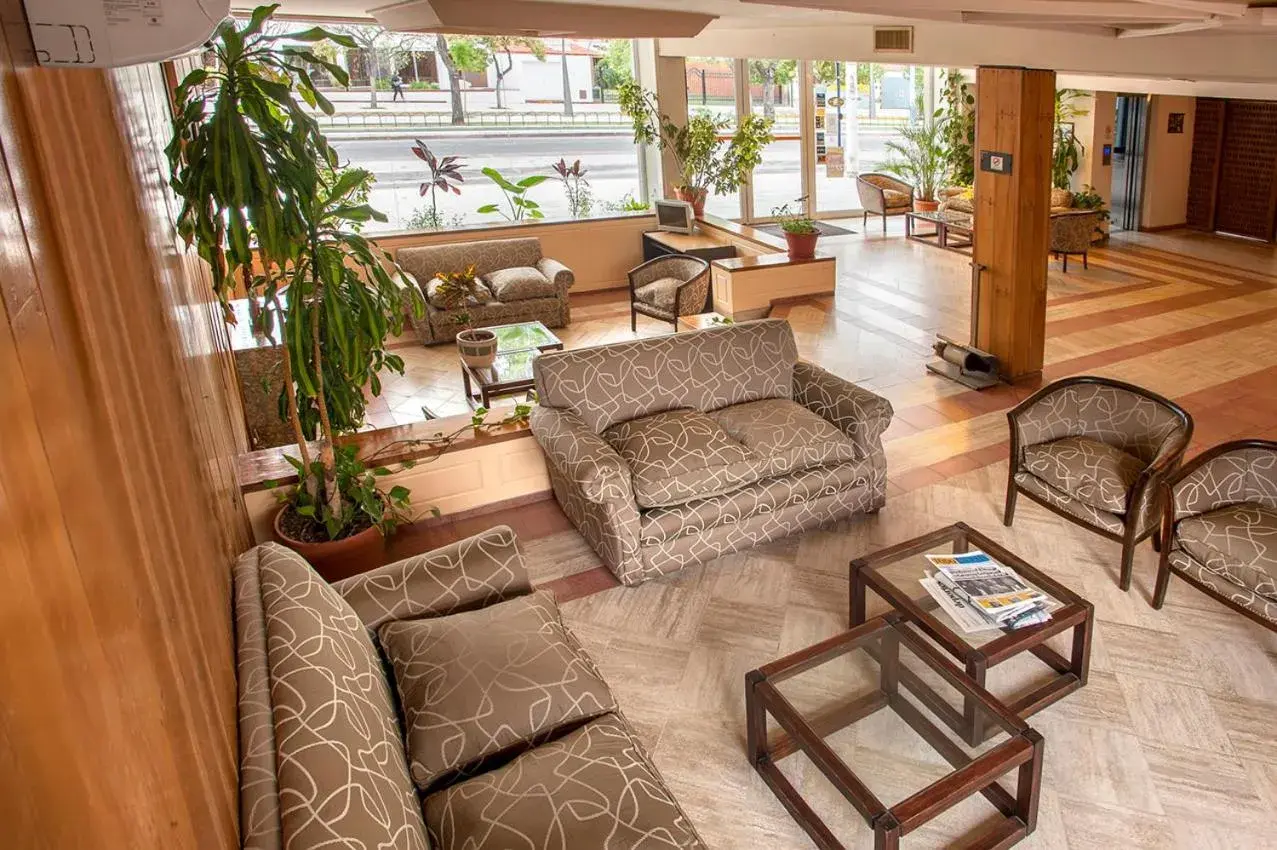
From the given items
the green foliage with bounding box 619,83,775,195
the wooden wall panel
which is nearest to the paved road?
the green foliage with bounding box 619,83,775,195

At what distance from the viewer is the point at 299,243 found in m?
3.37

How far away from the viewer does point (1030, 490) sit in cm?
423

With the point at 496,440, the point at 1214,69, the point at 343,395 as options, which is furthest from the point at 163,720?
the point at 1214,69

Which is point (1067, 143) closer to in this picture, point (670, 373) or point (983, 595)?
point (670, 373)

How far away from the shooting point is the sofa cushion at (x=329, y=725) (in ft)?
6.30

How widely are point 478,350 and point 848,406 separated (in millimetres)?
2487

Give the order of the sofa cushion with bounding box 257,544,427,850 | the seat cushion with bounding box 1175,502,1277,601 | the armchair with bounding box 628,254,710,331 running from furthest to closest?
the armchair with bounding box 628,254,710,331 → the seat cushion with bounding box 1175,502,1277,601 → the sofa cushion with bounding box 257,544,427,850

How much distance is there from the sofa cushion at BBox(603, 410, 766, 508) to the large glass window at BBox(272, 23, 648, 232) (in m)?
5.90

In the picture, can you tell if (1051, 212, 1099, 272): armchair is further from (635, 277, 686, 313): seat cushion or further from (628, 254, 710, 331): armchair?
(635, 277, 686, 313): seat cushion

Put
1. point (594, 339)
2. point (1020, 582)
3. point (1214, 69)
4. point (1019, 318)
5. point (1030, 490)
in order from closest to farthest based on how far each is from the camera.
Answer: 1. point (1020, 582)
2. point (1030, 490)
3. point (1214, 69)
4. point (1019, 318)
5. point (594, 339)

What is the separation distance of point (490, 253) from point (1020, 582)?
642 cm

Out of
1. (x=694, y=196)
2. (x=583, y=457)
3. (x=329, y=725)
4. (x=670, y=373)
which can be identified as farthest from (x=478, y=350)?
(x=694, y=196)

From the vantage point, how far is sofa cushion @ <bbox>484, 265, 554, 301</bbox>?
8086mm

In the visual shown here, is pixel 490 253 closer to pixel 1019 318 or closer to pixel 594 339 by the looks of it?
pixel 594 339
